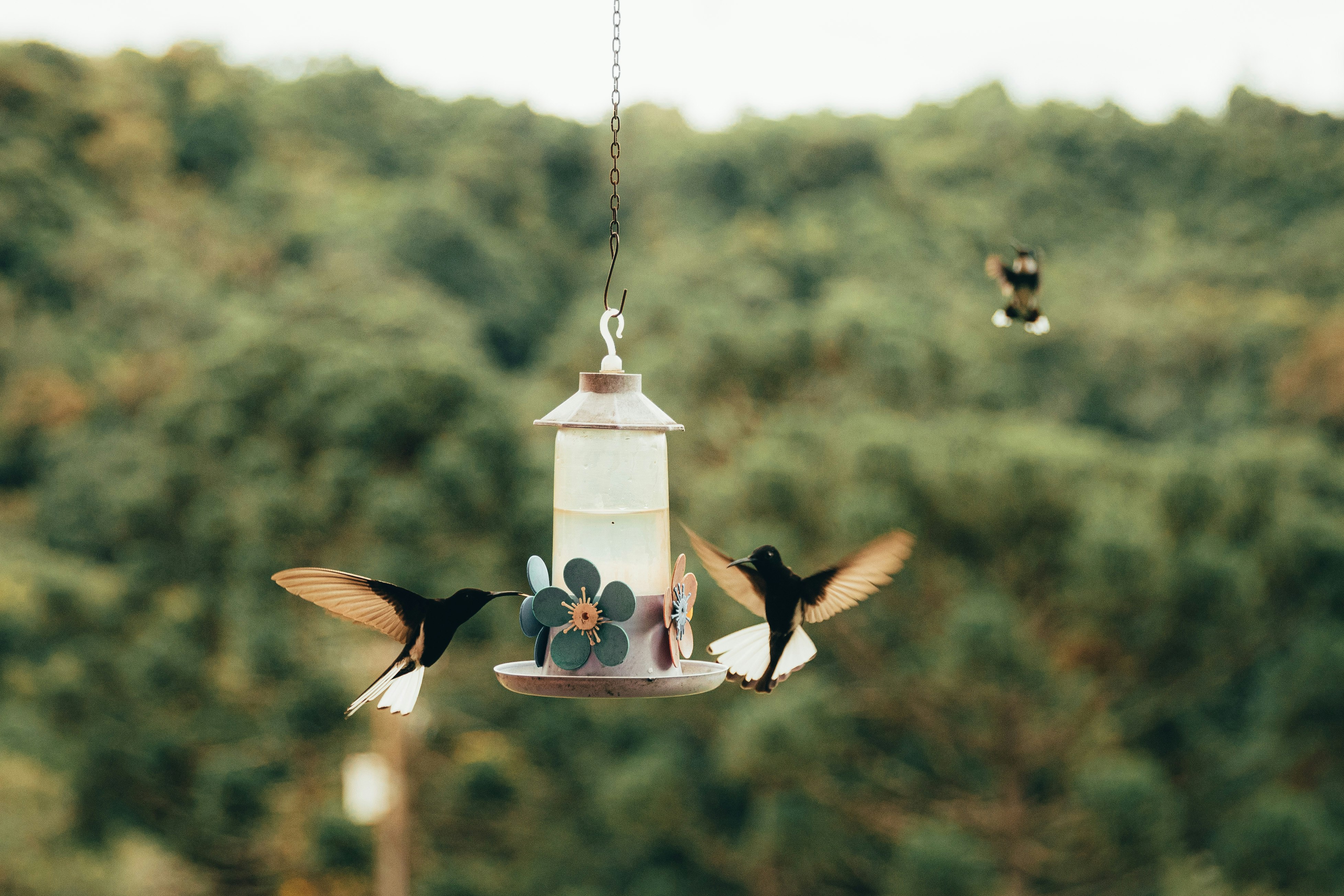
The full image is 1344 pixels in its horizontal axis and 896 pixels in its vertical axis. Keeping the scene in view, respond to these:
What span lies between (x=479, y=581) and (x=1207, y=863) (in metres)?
7.67

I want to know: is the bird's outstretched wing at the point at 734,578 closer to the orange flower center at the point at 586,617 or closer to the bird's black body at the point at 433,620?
the orange flower center at the point at 586,617

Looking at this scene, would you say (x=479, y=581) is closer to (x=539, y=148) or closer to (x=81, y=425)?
(x=81, y=425)

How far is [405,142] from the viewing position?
28.3 metres

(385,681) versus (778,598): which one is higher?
(778,598)

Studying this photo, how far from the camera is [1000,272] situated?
12.7ft

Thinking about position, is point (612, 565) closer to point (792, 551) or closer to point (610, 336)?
point (610, 336)

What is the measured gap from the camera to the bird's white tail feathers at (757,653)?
2.66 metres

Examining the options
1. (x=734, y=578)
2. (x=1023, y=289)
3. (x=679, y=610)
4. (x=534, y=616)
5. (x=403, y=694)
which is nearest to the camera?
(x=403, y=694)

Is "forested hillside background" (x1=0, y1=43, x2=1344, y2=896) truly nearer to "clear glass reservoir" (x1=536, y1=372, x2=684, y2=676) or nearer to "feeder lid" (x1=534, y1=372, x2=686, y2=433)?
"clear glass reservoir" (x1=536, y1=372, x2=684, y2=676)

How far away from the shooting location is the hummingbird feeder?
7.74 ft

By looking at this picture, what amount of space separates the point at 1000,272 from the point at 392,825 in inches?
417

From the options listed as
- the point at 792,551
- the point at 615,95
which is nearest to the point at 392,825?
the point at 792,551

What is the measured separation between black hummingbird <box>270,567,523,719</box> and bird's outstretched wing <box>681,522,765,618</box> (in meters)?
0.40

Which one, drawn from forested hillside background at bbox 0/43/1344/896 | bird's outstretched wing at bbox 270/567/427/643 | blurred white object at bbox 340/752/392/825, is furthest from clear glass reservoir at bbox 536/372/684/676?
blurred white object at bbox 340/752/392/825
